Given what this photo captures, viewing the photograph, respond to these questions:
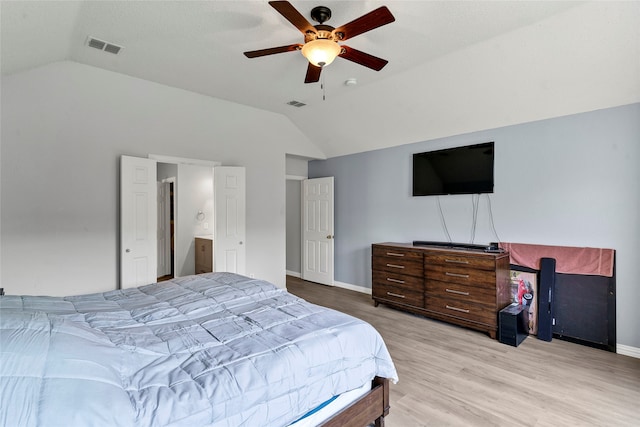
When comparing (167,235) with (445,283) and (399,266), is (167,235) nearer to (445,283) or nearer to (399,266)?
(399,266)

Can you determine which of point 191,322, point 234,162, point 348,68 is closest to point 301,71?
point 348,68

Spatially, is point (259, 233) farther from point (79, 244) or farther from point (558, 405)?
point (558, 405)

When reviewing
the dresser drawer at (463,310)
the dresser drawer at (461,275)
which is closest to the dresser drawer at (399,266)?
the dresser drawer at (461,275)

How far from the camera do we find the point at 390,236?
4938mm

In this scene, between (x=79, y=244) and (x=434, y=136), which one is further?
(x=434, y=136)

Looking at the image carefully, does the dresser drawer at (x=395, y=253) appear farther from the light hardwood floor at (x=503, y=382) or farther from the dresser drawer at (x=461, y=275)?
the light hardwood floor at (x=503, y=382)

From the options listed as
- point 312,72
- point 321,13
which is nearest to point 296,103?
point 312,72

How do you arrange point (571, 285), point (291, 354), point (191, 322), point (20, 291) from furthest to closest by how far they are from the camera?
point (571, 285) → point (20, 291) → point (191, 322) → point (291, 354)

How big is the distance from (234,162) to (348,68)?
2190 millimetres

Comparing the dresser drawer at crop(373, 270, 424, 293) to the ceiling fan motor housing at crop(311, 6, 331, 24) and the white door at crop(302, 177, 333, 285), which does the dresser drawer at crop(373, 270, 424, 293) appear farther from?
the ceiling fan motor housing at crop(311, 6, 331, 24)

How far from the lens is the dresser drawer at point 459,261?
3.42 m

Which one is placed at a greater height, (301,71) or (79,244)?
(301,71)

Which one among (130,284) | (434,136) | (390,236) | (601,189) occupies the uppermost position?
(434,136)

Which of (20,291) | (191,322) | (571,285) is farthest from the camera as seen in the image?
(571,285)
